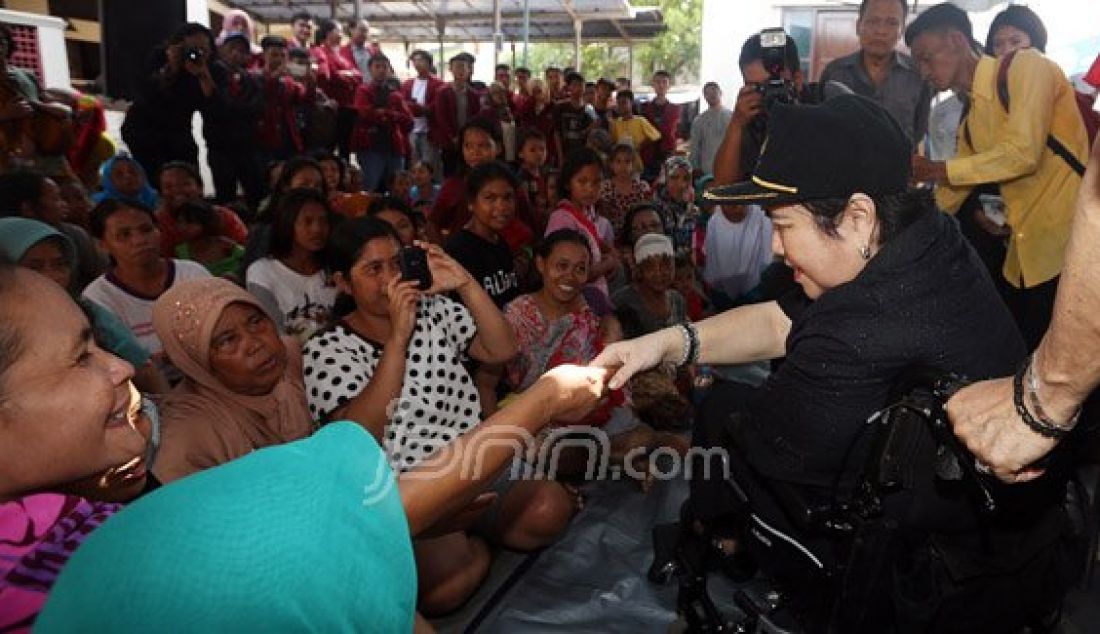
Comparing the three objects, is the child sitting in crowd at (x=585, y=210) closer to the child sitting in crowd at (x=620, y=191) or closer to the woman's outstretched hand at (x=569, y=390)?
the child sitting in crowd at (x=620, y=191)

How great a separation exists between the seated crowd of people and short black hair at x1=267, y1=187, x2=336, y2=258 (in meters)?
0.02

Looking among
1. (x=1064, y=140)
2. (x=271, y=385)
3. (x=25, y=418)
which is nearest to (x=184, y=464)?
(x=271, y=385)

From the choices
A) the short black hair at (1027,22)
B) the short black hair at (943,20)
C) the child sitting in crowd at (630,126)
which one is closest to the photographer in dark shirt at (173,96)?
the short black hair at (943,20)

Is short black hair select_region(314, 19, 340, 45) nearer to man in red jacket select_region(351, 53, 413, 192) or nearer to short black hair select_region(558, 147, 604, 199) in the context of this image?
man in red jacket select_region(351, 53, 413, 192)

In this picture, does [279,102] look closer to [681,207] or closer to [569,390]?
→ [681,207]

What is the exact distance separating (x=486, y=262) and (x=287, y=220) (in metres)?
1.08

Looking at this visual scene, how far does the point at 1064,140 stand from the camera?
2.98m

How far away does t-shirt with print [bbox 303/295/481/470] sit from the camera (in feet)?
8.46

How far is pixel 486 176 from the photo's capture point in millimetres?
4320

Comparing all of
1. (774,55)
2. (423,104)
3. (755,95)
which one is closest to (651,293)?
(755,95)

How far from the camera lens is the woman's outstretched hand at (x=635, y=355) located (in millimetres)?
2051

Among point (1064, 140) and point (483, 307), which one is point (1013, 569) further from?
point (1064, 140)

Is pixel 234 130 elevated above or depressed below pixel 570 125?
below

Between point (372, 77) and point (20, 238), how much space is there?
706 cm
